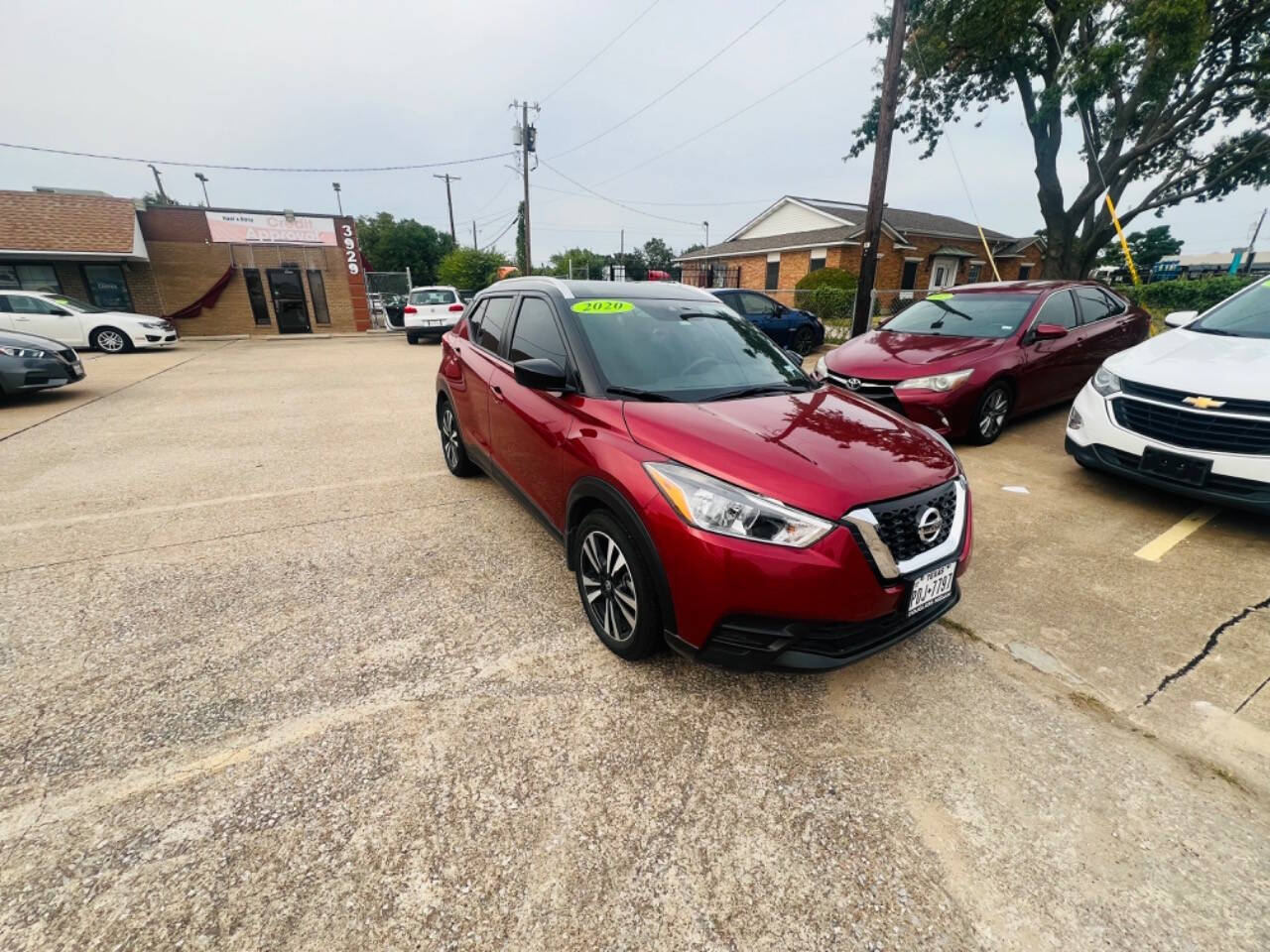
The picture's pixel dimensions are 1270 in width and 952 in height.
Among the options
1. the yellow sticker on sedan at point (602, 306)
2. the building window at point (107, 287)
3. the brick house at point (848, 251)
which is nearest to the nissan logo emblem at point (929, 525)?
the yellow sticker on sedan at point (602, 306)

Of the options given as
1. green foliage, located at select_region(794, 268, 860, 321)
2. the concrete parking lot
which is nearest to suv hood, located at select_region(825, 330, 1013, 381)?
the concrete parking lot

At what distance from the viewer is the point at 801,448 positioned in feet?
6.83

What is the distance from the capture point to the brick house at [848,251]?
22.9m

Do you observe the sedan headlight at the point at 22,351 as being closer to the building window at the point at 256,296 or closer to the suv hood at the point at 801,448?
the suv hood at the point at 801,448

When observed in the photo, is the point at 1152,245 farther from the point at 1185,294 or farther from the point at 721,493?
the point at 721,493

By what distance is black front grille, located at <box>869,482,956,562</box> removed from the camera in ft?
6.18

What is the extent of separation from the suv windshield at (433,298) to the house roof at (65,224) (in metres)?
9.23

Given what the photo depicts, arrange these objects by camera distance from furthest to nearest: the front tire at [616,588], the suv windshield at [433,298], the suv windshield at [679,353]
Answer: the suv windshield at [433,298], the suv windshield at [679,353], the front tire at [616,588]

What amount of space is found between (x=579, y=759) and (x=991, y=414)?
510 centimetres

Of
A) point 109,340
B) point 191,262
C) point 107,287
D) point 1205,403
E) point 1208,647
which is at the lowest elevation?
point 1208,647

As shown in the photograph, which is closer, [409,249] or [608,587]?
[608,587]

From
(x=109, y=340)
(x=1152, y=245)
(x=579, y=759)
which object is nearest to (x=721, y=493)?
(x=579, y=759)

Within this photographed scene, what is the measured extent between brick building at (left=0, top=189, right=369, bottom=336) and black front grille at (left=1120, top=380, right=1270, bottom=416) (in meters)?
23.0

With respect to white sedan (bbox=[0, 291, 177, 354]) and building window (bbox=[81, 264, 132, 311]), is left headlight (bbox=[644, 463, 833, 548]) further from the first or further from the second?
building window (bbox=[81, 264, 132, 311])
